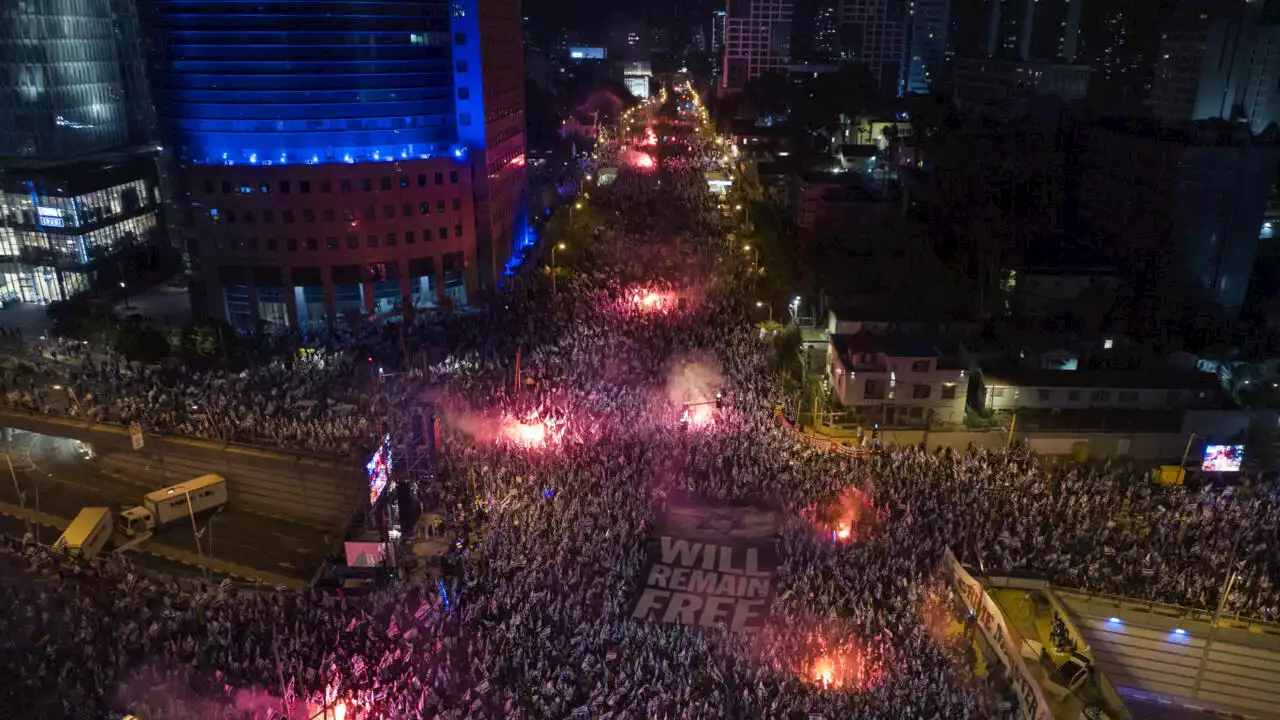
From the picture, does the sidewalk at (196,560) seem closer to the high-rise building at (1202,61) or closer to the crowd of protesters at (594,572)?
the crowd of protesters at (594,572)

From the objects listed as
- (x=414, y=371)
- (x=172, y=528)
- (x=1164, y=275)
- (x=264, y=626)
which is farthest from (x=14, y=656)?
(x=1164, y=275)

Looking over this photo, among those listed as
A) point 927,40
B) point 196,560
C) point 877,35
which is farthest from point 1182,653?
point 877,35

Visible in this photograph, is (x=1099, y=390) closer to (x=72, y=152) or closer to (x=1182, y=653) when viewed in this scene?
(x=1182, y=653)

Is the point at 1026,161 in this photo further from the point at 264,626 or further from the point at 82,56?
the point at 82,56

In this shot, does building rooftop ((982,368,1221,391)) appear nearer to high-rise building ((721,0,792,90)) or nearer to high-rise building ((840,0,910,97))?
high-rise building ((840,0,910,97))

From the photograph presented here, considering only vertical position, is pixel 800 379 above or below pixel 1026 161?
below

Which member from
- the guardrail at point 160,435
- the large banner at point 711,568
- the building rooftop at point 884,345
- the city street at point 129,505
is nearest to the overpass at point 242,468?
the guardrail at point 160,435
